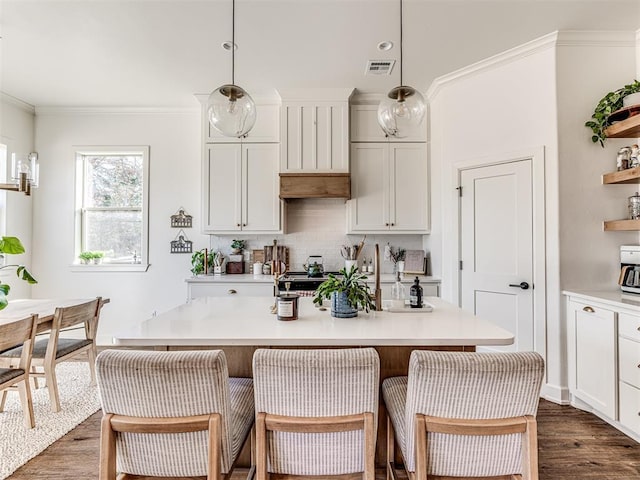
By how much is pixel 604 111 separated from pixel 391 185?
1.93 meters

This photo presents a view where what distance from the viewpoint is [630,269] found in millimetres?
2545

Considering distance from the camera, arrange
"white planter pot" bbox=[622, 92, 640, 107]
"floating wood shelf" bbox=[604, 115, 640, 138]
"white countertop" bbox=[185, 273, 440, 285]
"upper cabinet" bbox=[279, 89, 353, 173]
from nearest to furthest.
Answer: "floating wood shelf" bbox=[604, 115, 640, 138]
"white planter pot" bbox=[622, 92, 640, 107]
"white countertop" bbox=[185, 273, 440, 285]
"upper cabinet" bbox=[279, 89, 353, 173]

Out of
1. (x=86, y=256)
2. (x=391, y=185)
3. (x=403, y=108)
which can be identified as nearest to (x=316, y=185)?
(x=391, y=185)

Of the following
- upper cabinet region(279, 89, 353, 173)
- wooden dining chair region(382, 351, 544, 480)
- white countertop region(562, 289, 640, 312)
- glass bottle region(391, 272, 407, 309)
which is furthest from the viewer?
upper cabinet region(279, 89, 353, 173)

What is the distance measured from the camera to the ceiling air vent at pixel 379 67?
314 centimetres

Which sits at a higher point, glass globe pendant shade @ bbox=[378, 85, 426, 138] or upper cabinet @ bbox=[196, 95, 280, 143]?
upper cabinet @ bbox=[196, 95, 280, 143]

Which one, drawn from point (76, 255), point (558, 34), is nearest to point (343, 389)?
point (558, 34)

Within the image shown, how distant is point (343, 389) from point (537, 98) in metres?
2.99

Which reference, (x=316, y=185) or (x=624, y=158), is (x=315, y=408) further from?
(x=624, y=158)

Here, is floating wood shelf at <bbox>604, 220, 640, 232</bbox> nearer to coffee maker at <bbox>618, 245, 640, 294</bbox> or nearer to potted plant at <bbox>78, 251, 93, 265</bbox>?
coffee maker at <bbox>618, 245, 640, 294</bbox>

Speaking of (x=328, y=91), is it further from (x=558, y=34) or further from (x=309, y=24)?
(x=558, y=34)

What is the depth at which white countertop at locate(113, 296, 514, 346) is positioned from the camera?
148cm

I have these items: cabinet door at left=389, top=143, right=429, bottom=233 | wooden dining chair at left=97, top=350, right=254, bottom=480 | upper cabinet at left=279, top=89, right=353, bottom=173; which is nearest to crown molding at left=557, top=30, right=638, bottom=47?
cabinet door at left=389, top=143, right=429, bottom=233

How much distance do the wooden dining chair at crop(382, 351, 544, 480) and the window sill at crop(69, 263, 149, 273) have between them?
13.0 feet
